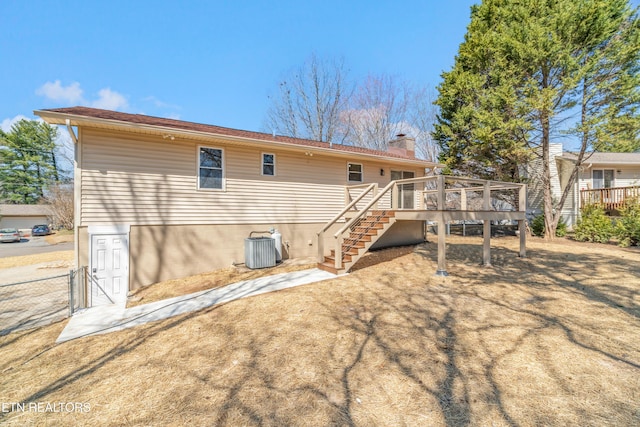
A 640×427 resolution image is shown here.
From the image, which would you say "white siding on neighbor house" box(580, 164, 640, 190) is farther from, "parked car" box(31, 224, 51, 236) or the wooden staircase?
"parked car" box(31, 224, 51, 236)

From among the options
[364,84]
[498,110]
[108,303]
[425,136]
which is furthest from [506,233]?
[108,303]

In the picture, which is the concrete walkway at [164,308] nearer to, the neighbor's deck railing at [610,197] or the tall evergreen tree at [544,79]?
the tall evergreen tree at [544,79]

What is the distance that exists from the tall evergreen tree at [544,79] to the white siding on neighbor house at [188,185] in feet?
28.5

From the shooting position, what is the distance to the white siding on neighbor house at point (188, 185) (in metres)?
7.03

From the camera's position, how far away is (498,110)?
1350 centimetres

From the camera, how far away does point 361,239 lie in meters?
8.26

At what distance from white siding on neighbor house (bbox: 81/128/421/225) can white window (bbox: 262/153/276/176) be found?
15 cm

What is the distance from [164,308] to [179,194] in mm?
3365

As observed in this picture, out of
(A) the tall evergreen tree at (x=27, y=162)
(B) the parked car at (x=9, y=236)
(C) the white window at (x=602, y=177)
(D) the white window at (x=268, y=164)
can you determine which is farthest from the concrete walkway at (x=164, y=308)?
(A) the tall evergreen tree at (x=27, y=162)

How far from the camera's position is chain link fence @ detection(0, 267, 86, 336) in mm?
5750

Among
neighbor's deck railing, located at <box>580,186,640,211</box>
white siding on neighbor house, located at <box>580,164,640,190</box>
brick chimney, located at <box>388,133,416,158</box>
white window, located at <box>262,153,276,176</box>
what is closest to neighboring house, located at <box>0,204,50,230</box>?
white window, located at <box>262,153,276,176</box>

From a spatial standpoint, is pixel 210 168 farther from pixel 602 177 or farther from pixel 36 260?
pixel 602 177

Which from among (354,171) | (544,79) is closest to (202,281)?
(354,171)

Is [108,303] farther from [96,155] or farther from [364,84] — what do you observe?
[364,84]
